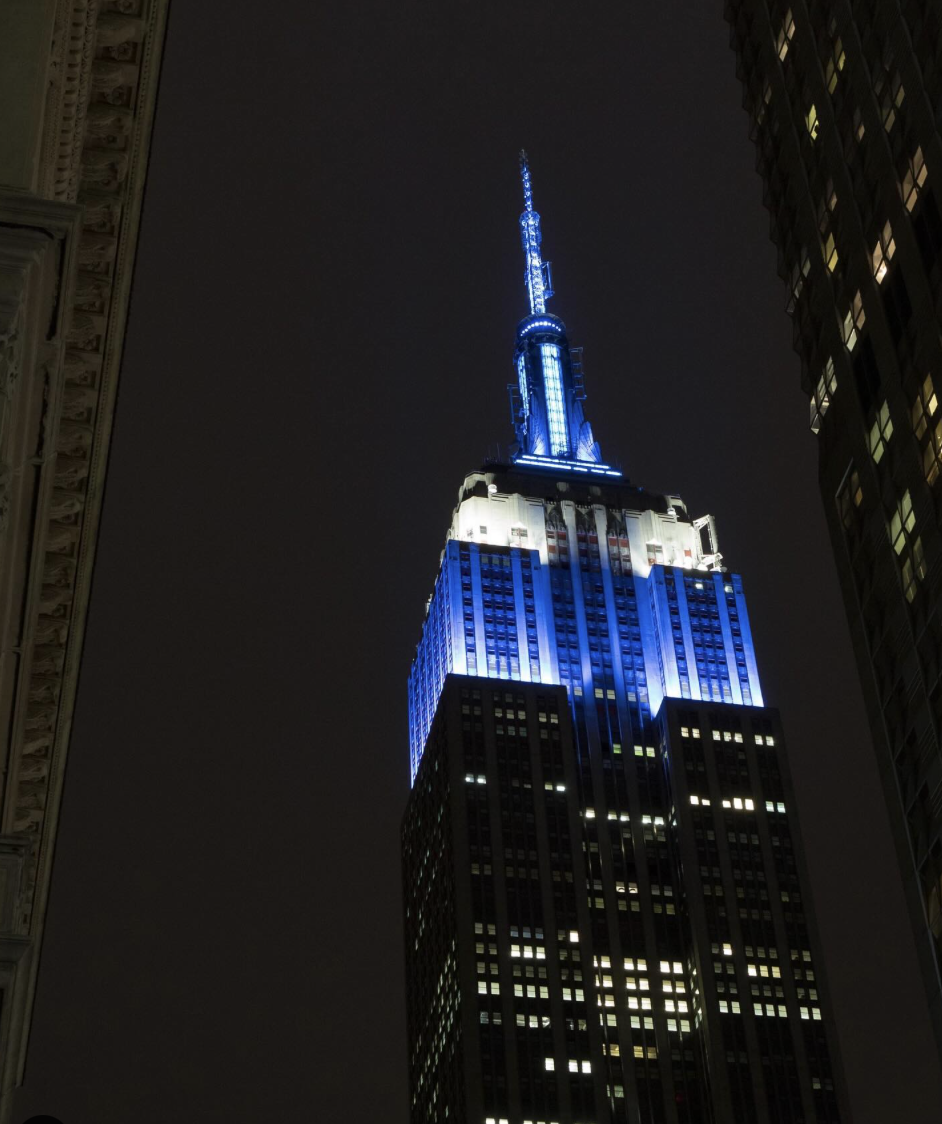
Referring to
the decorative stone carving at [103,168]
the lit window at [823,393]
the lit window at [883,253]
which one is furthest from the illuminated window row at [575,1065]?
the decorative stone carving at [103,168]

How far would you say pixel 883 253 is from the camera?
7381cm

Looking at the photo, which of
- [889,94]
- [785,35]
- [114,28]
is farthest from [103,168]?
[785,35]

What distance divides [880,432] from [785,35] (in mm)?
25170

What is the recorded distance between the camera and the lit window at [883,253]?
239 feet

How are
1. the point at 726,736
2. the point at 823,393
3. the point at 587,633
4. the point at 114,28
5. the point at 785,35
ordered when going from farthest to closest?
the point at 587,633 < the point at 726,736 < the point at 785,35 < the point at 823,393 < the point at 114,28

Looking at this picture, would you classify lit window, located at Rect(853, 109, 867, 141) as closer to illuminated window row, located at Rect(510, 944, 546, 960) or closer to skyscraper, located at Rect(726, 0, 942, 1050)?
skyscraper, located at Rect(726, 0, 942, 1050)

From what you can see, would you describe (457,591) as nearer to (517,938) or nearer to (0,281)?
(517,938)

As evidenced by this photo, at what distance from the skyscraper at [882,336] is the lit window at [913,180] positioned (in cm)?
10

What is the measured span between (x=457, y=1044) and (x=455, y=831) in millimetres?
22545

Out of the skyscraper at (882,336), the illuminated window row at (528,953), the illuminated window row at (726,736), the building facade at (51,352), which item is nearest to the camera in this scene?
the building facade at (51,352)

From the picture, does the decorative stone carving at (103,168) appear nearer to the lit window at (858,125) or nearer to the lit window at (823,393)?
the lit window at (858,125)

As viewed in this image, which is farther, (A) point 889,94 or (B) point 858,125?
(B) point 858,125

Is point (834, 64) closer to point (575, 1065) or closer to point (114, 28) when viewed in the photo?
point (114, 28)

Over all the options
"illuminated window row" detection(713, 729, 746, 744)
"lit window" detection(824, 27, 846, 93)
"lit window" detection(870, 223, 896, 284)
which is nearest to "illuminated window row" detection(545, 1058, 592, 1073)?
"illuminated window row" detection(713, 729, 746, 744)
